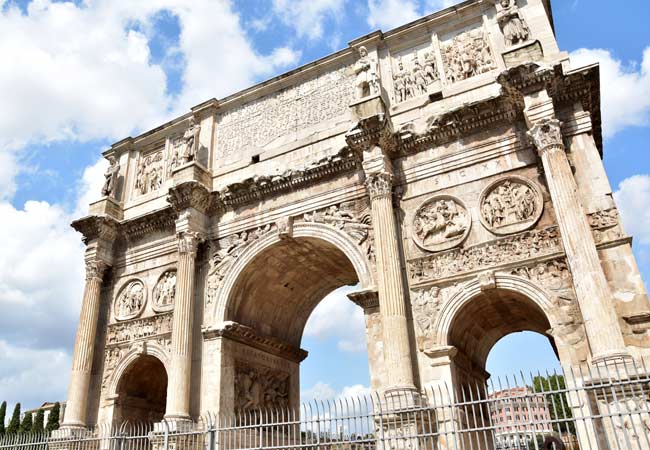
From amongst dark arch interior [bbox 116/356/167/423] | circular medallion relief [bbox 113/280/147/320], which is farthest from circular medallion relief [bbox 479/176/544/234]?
circular medallion relief [bbox 113/280/147/320]

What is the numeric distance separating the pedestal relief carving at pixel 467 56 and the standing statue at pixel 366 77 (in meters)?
1.65

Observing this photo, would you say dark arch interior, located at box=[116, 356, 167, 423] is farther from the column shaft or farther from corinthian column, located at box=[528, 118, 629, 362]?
corinthian column, located at box=[528, 118, 629, 362]

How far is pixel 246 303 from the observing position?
45.7 feet

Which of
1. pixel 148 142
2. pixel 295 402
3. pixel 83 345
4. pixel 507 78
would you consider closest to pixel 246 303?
pixel 295 402

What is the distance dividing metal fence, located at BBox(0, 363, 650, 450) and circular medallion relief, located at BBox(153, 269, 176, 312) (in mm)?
3077

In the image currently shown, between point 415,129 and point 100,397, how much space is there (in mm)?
10193

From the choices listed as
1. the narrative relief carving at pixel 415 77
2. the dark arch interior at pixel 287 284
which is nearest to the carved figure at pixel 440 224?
the dark arch interior at pixel 287 284

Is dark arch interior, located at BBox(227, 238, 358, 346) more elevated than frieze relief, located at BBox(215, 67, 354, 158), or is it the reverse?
frieze relief, located at BBox(215, 67, 354, 158)

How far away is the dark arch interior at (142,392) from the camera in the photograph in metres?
13.9

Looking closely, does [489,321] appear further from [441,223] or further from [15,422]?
[15,422]

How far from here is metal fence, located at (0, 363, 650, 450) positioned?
6.34 meters

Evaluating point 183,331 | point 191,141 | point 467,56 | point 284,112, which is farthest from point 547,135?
point 191,141

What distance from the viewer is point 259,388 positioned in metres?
13.7

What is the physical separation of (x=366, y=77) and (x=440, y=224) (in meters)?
4.01
